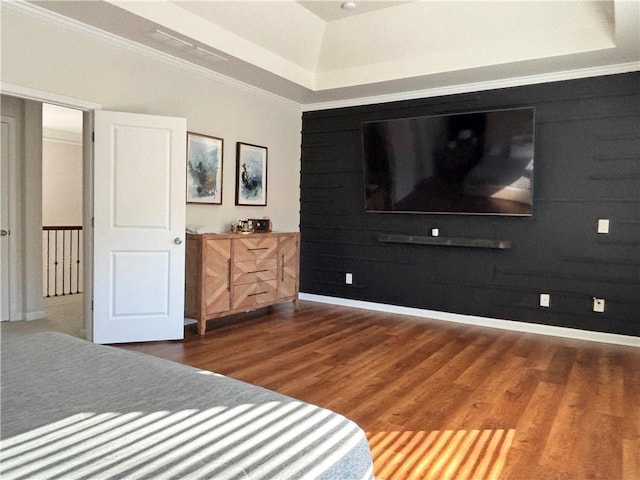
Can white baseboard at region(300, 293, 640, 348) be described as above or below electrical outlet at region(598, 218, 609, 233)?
below

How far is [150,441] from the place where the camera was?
97cm

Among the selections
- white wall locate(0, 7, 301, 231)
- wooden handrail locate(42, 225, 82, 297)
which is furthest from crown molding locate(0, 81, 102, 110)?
wooden handrail locate(42, 225, 82, 297)

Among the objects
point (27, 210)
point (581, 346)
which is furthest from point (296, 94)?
point (581, 346)

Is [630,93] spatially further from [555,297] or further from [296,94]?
[296,94]

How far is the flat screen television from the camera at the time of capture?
15.3ft

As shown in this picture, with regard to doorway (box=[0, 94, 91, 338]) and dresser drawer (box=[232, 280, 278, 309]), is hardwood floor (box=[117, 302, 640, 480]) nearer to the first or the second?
dresser drawer (box=[232, 280, 278, 309])

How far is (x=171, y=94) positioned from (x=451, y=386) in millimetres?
3579

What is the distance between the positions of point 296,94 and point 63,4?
111 inches

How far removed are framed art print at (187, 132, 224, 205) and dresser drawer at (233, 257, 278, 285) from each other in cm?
78

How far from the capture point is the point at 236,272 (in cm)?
473

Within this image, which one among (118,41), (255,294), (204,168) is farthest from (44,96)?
(255,294)

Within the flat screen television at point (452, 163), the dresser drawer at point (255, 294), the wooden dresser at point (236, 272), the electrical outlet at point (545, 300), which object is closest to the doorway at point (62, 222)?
the wooden dresser at point (236, 272)

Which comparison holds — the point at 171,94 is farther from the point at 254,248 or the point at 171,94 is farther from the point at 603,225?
the point at 603,225

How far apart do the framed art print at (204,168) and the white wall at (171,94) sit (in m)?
0.09
